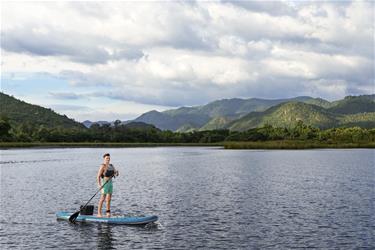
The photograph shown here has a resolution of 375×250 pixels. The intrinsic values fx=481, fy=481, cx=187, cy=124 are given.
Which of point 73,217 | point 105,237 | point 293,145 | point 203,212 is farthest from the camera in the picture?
point 293,145

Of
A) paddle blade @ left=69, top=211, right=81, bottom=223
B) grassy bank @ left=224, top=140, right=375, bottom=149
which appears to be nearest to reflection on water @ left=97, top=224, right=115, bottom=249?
paddle blade @ left=69, top=211, right=81, bottom=223

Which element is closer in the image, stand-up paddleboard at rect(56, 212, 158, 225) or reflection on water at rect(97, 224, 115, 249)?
reflection on water at rect(97, 224, 115, 249)

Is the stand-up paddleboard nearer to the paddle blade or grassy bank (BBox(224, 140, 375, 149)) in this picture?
the paddle blade

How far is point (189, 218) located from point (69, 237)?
360 inches

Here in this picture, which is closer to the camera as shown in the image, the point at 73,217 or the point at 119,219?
the point at 119,219

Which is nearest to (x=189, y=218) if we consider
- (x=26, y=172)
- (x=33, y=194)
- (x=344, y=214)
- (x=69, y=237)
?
(x=69, y=237)

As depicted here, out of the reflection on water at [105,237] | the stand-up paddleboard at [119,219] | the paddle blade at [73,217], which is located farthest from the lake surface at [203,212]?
the paddle blade at [73,217]

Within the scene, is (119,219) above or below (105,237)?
above

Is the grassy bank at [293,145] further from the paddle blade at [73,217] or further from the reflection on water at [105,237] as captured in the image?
the reflection on water at [105,237]

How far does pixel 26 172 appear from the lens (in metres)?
75.1

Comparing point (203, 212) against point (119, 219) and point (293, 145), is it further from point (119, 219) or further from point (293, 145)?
point (293, 145)

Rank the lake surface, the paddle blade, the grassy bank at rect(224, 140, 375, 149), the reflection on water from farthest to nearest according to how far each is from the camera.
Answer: the grassy bank at rect(224, 140, 375, 149) → the paddle blade → the lake surface → the reflection on water

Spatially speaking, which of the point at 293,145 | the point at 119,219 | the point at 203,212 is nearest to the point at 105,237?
the point at 119,219

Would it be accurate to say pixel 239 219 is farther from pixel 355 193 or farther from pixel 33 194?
pixel 33 194
